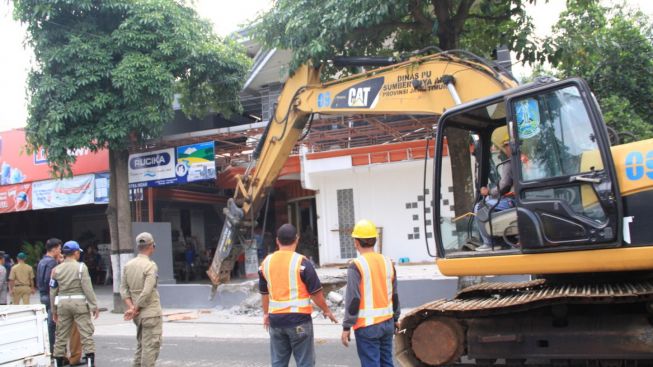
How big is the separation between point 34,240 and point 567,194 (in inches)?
1021

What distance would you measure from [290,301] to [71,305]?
3935 mm

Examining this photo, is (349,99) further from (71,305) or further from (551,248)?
(551,248)

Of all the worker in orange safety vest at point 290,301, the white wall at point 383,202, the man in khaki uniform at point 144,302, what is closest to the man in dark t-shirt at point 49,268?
the man in khaki uniform at point 144,302

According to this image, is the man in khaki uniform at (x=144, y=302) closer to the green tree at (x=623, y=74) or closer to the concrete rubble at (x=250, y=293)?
the concrete rubble at (x=250, y=293)

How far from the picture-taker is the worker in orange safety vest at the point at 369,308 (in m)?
4.68

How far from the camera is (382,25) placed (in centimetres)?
969

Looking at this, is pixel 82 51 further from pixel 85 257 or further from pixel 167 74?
pixel 85 257

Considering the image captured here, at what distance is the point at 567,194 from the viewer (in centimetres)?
449

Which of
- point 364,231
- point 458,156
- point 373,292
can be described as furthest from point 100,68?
point 373,292

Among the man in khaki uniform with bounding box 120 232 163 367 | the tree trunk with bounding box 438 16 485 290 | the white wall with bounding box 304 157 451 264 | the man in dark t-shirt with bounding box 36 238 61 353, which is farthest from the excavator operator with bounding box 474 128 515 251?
the white wall with bounding box 304 157 451 264

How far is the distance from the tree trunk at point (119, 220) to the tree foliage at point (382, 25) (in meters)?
6.02

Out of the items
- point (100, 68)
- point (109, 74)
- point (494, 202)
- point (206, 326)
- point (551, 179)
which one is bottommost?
point (206, 326)

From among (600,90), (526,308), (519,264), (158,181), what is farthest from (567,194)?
(158,181)

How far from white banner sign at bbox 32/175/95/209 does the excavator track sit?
14965 millimetres
